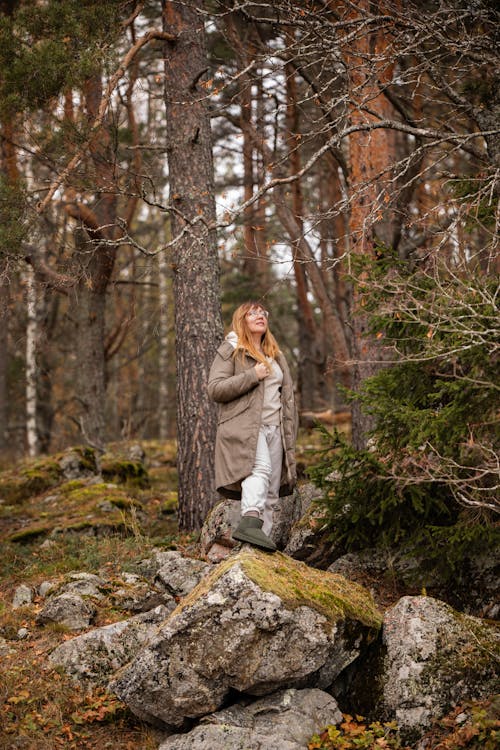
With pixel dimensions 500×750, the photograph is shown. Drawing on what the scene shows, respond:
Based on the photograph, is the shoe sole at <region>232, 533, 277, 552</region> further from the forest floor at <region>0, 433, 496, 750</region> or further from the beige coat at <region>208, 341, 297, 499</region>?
the forest floor at <region>0, 433, 496, 750</region>

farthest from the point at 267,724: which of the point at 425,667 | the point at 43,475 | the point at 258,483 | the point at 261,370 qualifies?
the point at 43,475

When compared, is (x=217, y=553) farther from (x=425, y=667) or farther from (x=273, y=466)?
(x=425, y=667)

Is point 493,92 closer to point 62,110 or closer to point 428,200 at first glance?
point 62,110

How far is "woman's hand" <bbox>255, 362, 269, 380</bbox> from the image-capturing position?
5.82 meters

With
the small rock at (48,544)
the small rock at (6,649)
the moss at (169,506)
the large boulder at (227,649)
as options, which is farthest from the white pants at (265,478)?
the moss at (169,506)

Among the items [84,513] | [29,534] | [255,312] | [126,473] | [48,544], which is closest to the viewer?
[255,312]

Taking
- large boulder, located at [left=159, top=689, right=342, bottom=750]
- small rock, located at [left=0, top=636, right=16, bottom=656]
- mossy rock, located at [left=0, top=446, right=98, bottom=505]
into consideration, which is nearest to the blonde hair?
large boulder, located at [left=159, top=689, right=342, bottom=750]

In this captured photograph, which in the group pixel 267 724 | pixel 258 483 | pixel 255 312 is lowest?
pixel 267 724

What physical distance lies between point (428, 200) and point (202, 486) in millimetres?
7866

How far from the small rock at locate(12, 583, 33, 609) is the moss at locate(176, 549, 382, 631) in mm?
2132

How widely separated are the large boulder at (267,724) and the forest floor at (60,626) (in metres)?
0.49

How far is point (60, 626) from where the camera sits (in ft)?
19.1

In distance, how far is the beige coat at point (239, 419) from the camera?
571cm

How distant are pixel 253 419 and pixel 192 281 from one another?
3.17 m
